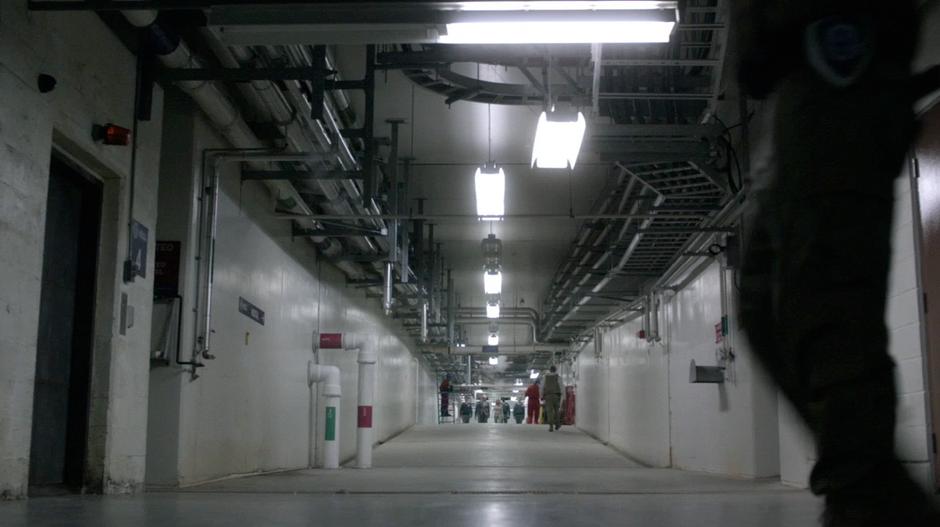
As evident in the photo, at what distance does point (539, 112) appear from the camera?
9.77 meters

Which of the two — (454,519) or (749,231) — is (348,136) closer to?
(454,519)

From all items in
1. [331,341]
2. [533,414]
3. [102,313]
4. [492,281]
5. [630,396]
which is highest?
[492,281]

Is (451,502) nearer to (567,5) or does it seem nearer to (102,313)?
(102,313)

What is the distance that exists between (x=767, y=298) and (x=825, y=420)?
8.4 inches

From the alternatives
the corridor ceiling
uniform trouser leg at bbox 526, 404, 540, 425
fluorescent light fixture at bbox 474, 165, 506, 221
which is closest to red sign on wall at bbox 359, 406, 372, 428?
the corridor ceiling

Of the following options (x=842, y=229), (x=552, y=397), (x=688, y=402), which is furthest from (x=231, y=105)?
(x=552, y=397)

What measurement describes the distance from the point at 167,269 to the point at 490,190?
11.9 ft

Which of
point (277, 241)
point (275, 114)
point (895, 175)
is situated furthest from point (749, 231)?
point (277, 241)

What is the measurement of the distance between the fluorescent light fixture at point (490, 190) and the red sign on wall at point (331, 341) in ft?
7.90

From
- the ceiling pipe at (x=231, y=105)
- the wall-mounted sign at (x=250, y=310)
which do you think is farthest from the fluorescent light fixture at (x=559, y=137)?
the wall-mounted sign at (x=250, y=310)

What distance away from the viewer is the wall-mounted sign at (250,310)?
318 inches

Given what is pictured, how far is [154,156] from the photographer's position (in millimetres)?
6203

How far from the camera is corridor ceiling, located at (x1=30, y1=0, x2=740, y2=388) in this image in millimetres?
4215

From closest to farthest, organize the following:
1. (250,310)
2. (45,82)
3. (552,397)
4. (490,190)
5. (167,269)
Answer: (45,82), (167,269), (250,310), (490,190), (552,397)
